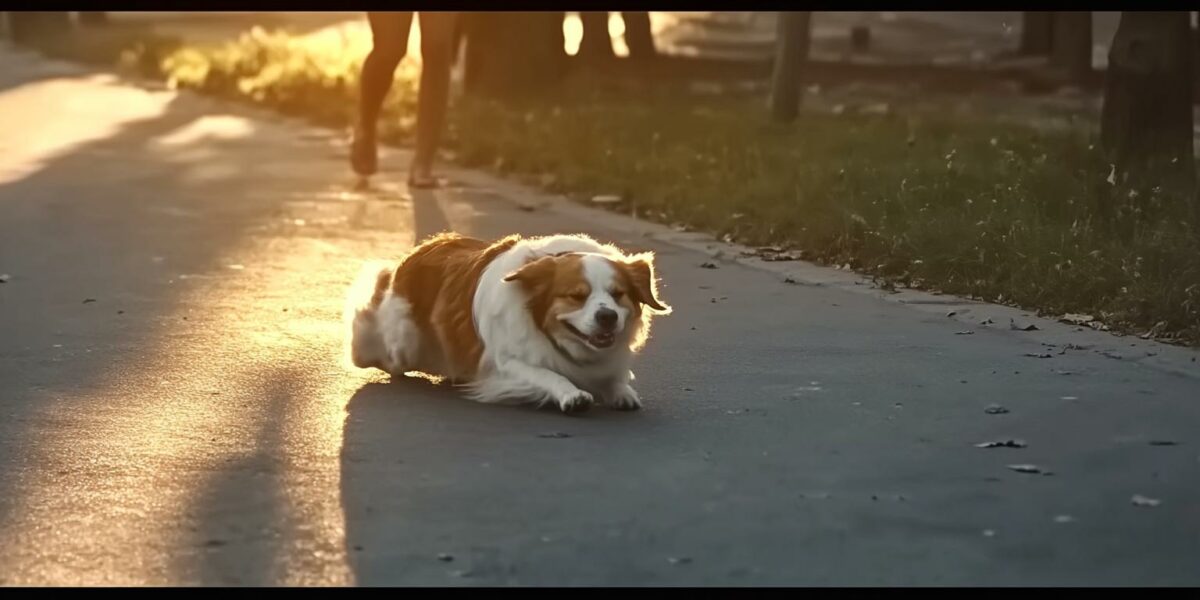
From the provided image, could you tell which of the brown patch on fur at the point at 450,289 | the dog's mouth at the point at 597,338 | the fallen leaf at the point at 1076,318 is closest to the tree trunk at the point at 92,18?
the fallen leaf at the point at 1076,318

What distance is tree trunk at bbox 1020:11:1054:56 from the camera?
99.3 ft

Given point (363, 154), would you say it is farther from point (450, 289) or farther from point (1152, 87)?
point (450, 289)

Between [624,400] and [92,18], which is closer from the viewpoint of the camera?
[624,400]

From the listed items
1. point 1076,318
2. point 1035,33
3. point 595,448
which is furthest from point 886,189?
point 1035,33

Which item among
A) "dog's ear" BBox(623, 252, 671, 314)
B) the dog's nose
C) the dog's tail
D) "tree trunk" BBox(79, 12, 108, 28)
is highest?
"dog's ear" BBox(623, 252, 671, 314)

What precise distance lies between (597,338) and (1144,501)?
1.94 meters

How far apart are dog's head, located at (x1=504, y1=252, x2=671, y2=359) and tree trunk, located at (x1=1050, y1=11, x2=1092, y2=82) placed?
17.3 metres

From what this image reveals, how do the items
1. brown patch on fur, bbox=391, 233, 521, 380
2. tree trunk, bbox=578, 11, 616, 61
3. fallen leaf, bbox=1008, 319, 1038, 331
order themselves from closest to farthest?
1. brown patch on fur, bbox=391, 233, 521, 380
2. fallen leaf, bbox=1008, 319, 1038, 331
3. tree trunk, bbox=578, 11, 616, 61

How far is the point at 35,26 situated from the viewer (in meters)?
38.1

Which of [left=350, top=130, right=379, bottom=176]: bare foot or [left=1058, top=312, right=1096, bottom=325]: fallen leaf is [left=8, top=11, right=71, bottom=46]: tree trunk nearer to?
[left=350, top=130, right=379, bottom=176]: bare foot

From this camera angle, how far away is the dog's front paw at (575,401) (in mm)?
6938

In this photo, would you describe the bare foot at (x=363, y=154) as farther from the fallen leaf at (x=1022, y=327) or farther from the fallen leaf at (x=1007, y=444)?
the fallen leaf at (x=1007, y=444)

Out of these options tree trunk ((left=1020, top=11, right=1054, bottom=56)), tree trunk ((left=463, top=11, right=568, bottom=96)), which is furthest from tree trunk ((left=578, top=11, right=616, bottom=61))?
tree trunk ((left=1020, top=11, right=1054, bottom=56))

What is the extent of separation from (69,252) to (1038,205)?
4.99m
